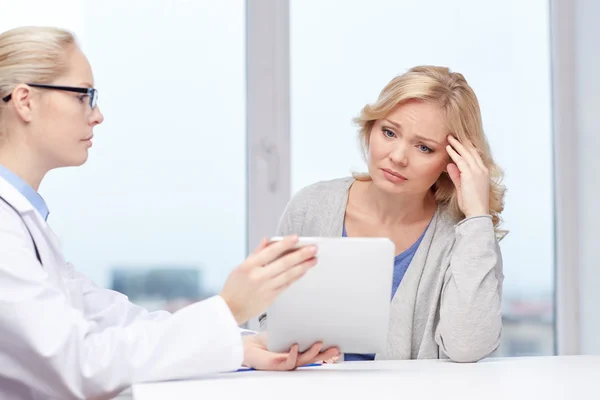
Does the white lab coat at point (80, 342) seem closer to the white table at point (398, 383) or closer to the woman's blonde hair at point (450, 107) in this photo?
the white table at point (398, 383)

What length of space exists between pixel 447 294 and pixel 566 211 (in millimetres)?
1502

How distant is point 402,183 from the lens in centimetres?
196

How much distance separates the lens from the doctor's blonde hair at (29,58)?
142 cm

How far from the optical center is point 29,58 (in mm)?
1442

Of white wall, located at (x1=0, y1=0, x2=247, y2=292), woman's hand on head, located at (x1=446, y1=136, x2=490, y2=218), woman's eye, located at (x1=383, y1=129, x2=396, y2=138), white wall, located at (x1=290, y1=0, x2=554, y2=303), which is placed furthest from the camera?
white wall, located at (x1=290, y1=0, x2=554, y2=303)

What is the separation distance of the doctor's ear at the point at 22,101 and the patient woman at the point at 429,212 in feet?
2.79

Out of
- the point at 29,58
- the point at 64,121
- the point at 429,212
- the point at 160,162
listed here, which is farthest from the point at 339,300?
the point at 160,162

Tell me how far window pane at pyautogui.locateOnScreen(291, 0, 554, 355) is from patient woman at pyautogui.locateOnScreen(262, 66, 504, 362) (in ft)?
2.68

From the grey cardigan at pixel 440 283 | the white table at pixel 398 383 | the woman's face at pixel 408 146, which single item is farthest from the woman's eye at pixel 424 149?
the white table at pixel 398 383

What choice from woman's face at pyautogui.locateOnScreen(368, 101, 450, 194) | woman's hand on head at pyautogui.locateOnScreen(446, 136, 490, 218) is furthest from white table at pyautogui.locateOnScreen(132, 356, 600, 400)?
woman's face at pyautogui.locateOnScreen(368, 101, 450, 194)

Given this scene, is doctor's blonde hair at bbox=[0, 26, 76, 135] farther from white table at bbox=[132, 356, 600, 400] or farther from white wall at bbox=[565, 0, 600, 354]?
white wall at bbox=[565, 0, 600, 354]

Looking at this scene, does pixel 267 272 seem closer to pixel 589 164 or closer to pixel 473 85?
pixel 473 85

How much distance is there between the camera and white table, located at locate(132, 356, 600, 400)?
111 centimetres

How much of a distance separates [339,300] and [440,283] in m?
0.62
